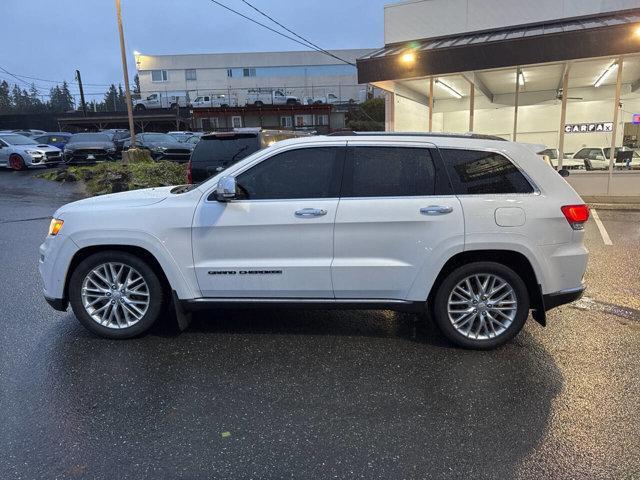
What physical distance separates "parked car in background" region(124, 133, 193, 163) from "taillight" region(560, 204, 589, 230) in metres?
17.0

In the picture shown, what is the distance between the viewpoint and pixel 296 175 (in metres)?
4.23

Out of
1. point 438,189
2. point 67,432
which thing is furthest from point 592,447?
point 67,432

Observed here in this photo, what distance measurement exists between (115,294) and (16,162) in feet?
68.1

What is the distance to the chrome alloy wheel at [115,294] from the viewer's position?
14.4 ft

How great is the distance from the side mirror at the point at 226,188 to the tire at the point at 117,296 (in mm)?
981

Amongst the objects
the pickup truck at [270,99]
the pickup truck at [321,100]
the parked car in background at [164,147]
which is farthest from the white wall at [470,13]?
the pickup truck at [270,99]

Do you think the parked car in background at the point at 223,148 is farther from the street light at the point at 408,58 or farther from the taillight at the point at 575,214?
the street light at the point at 408,58

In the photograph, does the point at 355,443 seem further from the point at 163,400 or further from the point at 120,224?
the point at 120,224

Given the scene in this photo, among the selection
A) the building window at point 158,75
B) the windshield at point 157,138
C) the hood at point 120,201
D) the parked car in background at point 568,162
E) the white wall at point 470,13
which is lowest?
the parked car in background at point 568,162

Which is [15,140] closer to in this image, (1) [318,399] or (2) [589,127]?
(2) [589,127]

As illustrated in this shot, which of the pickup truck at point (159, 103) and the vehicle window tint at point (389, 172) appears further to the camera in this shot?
the pickup truck at point (159, 103)

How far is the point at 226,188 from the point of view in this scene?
4.01 m

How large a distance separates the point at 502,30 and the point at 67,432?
15.7m

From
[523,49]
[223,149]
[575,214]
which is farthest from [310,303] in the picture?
[523,49]
